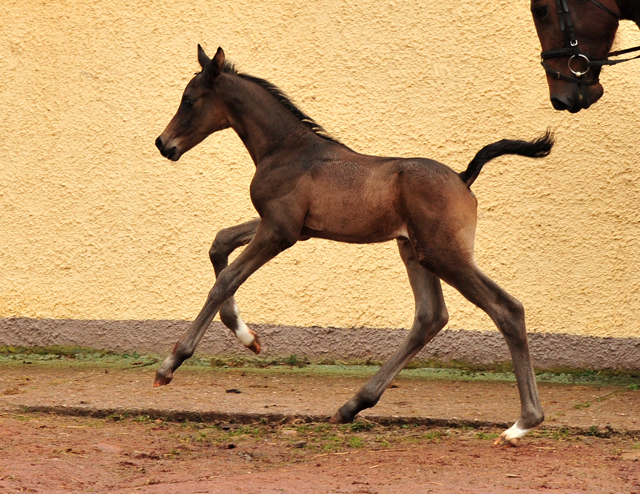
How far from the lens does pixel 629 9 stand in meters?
4.80

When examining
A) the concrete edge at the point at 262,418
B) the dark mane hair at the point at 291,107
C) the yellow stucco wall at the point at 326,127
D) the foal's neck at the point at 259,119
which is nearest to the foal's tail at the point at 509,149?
the dark mane hair at the point at 291,107

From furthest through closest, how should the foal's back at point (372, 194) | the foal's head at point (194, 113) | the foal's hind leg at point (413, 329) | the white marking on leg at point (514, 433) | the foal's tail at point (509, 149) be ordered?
the foal's head at point (194, 113)
the foal's hind leg at point (413, 329)
the foal's tail at point (509, 149)
the foal's back at point (372, 194)
the white marking on leg at point (514, 433)

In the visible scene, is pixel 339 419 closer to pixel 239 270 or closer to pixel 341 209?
pixel 239 270

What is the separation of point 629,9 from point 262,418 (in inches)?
123

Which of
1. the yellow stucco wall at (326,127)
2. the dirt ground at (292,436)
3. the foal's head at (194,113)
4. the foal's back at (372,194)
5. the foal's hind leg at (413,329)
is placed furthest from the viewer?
the yellow stucco wall at (326,127)

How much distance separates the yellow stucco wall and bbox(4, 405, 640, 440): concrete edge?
1.51m

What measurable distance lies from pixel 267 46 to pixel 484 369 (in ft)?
9.78

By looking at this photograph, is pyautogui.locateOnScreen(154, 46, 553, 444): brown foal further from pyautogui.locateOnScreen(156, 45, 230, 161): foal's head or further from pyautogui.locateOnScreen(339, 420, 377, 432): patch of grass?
pyautogui.locateOnScreen(339, 420, 377, 432): patch of grass

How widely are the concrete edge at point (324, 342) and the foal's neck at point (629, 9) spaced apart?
247 centimetres

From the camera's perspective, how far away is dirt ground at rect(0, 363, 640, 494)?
13.0ft

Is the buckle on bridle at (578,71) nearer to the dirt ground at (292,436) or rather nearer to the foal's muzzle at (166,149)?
the dirt ground at (292,436)

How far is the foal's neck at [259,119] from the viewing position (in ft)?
16.4

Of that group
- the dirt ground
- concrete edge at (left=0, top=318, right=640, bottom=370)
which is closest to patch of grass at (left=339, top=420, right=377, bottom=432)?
the dirt ground

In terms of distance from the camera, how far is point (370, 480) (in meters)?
3.99
